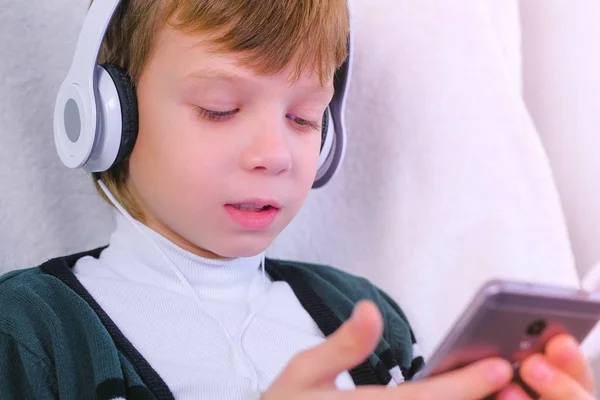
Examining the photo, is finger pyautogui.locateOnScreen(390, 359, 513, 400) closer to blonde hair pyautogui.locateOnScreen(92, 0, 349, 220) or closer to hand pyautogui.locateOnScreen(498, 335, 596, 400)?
hand pyautogui.locateOnScreen(498, 335, 596, 400)

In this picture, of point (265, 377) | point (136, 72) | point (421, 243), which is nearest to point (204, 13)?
point (136, 72)

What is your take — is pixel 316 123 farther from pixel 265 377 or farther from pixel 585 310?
pixel 585 310

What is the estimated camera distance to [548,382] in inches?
23.5

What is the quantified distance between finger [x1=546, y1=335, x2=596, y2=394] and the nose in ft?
1.09

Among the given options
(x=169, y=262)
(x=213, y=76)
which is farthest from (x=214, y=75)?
(x=169, y=262)

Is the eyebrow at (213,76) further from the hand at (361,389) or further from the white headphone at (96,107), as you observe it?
the hand at (361,389)

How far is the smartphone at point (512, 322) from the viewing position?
551mm

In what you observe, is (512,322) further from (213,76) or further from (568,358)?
(213,76)

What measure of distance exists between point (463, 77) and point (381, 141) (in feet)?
0.49

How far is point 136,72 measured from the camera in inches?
33.9

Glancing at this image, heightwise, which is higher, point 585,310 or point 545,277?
point 585,310

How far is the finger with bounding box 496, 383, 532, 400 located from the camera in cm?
60

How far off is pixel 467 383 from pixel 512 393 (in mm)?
62

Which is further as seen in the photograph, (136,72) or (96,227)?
(96,227)
